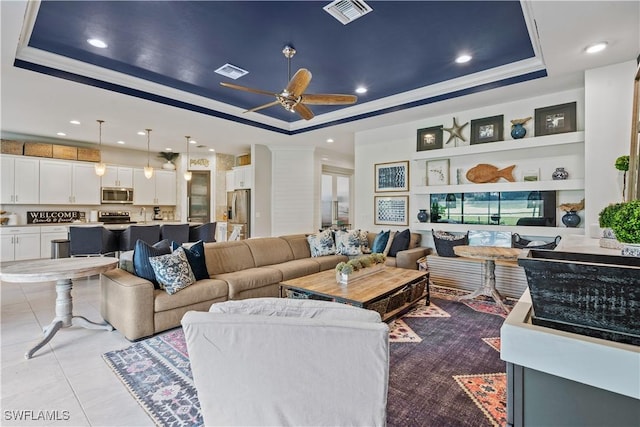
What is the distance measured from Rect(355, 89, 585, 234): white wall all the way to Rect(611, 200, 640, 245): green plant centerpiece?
3698mm

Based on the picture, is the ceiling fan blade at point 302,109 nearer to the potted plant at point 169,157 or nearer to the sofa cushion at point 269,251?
the sofa cushion at point 269,251

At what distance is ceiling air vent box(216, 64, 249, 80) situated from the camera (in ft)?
12.5

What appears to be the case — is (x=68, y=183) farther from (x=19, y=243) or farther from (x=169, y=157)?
(x=169, y=157)

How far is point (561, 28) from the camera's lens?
258 cm

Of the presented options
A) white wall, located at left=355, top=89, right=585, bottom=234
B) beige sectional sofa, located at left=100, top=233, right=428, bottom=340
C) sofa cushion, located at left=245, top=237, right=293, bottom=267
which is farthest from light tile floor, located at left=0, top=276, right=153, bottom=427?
white wall, located at left=355, top=89, right=585, bottom=234

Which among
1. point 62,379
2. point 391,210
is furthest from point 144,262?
point 391,210

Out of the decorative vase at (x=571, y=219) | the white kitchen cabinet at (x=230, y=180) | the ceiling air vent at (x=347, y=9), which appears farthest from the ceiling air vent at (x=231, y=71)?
the decorative vase at (x=571, y=219)

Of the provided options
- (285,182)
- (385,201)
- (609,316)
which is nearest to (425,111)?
(385,201)

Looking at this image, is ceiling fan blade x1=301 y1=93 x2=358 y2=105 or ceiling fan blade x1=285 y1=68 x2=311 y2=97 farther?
ceiling fan blade x1=301 y1=93 x2=358 y2=105

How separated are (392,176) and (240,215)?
3.76 meters

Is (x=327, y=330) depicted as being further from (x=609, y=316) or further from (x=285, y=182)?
(x=285, y=182)

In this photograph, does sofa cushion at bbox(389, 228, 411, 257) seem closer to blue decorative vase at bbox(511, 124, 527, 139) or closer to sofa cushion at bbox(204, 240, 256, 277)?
blue decorative vase at bbox(511, 124, 527, 139)

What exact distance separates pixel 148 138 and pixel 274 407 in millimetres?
7104

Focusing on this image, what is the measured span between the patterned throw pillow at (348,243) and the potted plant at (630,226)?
4.07 meters
